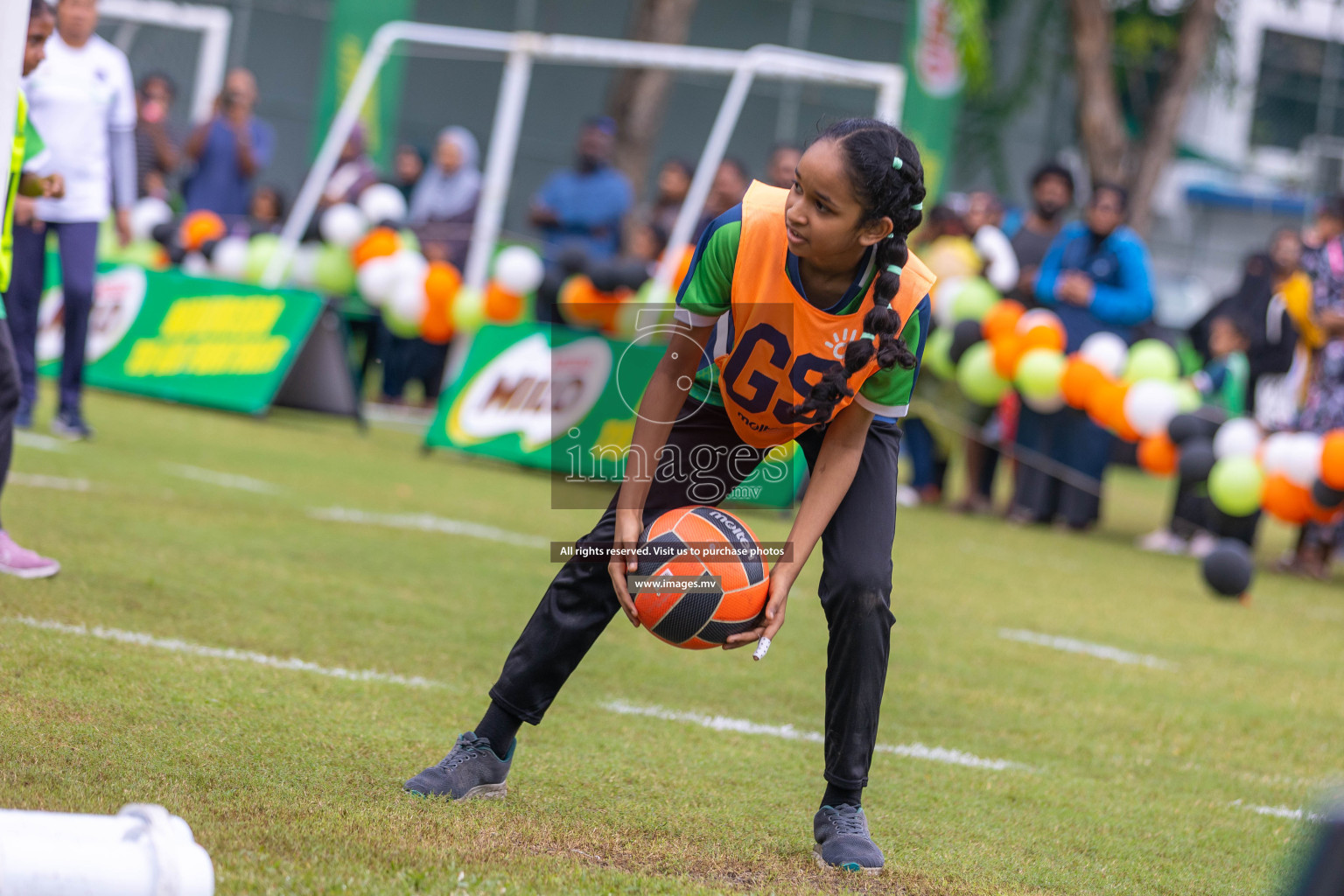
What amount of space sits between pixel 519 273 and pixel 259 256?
2847 millimetres

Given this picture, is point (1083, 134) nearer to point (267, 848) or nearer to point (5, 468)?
point (5, 468)

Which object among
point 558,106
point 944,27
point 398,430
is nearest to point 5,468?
point 398,430

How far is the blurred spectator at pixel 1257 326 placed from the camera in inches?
480

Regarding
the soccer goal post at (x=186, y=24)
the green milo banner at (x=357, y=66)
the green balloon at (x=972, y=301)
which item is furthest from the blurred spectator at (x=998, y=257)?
the soccer goal post at (x=186, y=24)

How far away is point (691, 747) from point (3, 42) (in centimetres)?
258

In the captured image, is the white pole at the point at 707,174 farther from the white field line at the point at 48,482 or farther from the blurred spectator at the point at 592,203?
the white field line at the point at 48,482

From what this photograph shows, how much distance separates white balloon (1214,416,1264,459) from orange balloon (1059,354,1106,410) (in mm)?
908

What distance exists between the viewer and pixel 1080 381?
10.8 m

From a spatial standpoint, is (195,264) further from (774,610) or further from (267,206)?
(774,610)

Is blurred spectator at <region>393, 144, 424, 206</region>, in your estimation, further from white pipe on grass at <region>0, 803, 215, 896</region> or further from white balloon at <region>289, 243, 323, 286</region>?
white pipe on grass at <region>0, 803, 215, 896</region>

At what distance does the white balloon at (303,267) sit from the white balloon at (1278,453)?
823 centimetres

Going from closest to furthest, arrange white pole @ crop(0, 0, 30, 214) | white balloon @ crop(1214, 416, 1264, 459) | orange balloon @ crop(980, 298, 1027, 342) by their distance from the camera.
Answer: white pole @ crop(0, 0, 30, 214)
white balloon @ crop(1214, 416, 1264, 459)
orange balloon @ crop(980, 298, 1027, 342)

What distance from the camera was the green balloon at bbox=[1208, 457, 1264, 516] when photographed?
32.2 feet

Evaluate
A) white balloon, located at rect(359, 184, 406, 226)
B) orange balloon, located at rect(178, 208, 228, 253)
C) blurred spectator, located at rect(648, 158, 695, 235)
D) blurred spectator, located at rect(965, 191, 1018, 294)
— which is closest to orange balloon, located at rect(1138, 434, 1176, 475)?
blurred spectator, located at rect(965, 191, 1018, 294)
